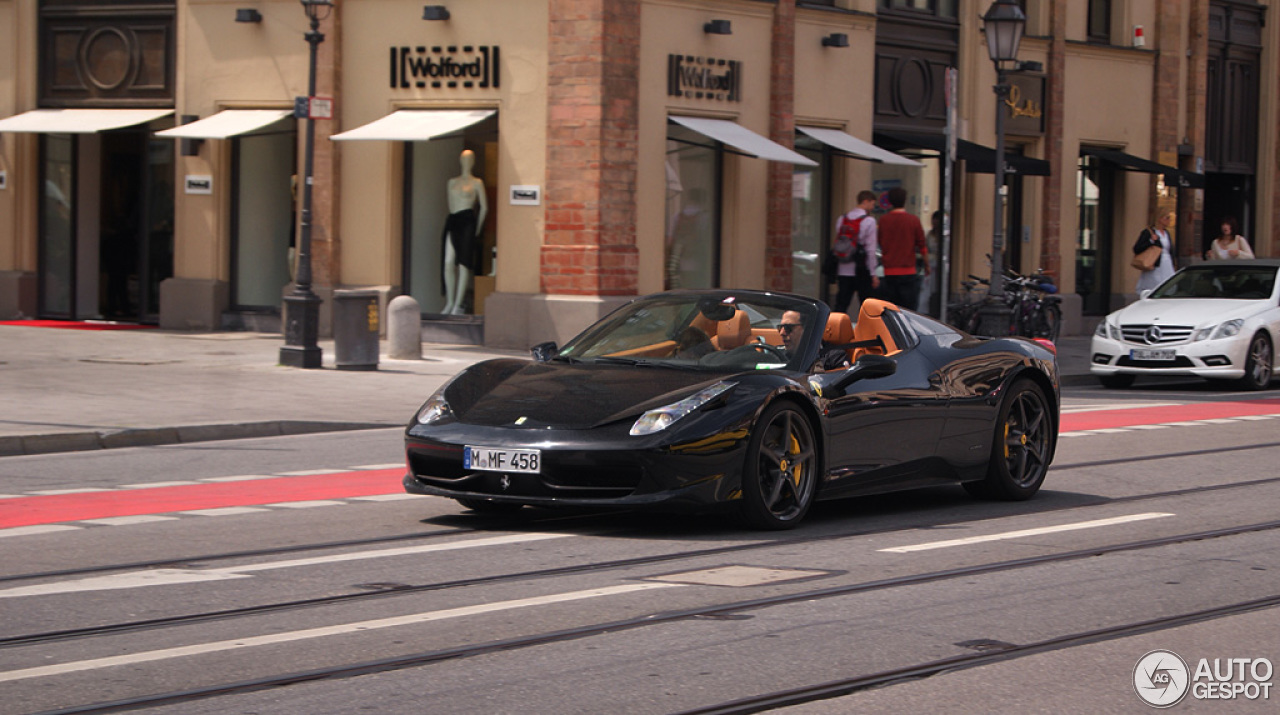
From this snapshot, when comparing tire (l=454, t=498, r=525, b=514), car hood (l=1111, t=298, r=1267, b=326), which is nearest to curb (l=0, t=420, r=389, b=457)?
tire (l=454, t=498, r=525, b=514)

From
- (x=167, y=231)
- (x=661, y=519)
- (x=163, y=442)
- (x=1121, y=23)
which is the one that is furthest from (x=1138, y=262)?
(x=661, y=519)

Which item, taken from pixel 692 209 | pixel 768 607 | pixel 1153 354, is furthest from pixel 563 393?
Answer: pixel 692 209

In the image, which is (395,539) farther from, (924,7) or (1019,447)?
(924,7)

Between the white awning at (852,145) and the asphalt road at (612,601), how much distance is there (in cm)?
1447

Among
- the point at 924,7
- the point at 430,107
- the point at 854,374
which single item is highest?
the point at 924,7

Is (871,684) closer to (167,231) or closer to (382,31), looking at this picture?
(382,31)

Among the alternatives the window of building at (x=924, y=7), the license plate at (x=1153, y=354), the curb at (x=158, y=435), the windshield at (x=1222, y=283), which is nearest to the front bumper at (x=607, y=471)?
the curb at (x=158, y=435)

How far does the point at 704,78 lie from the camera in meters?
23.8

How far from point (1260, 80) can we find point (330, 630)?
111 feet

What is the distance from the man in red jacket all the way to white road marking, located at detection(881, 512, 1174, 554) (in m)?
12.7

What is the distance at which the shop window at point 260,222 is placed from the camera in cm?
2509

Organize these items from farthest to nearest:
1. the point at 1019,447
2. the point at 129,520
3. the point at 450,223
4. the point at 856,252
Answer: the point at 450,223
the point at 856,252
the point at 1019,447
the point at 129,520

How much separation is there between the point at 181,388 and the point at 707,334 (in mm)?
8544

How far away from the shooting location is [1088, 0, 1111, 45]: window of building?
31.4 m
